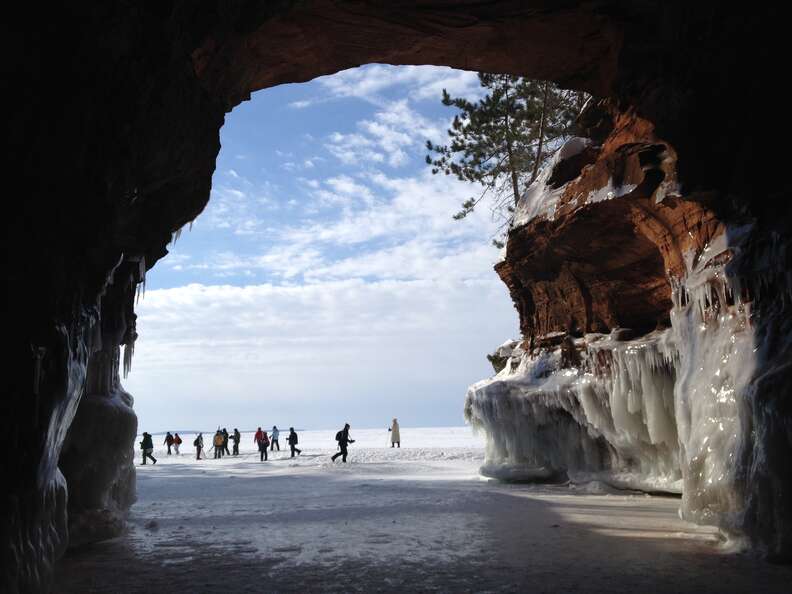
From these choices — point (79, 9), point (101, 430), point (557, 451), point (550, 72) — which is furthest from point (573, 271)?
point (79, 9)

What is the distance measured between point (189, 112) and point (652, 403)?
30.2ft

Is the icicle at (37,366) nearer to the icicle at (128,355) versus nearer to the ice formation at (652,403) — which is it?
the icicle at (128,355)

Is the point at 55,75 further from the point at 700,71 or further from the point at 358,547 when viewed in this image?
the point at 700,71

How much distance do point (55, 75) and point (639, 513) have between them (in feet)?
30.6

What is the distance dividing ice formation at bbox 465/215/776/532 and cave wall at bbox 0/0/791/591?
580mm

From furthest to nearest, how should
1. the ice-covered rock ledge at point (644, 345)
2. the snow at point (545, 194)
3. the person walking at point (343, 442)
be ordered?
the person walking at point (343, 442) < the snow at point (545, 194) < the ice-covered rock ledge at point (644, 345)

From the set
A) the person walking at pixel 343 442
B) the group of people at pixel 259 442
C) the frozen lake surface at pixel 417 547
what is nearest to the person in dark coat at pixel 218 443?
the group of people at pixel 259 442

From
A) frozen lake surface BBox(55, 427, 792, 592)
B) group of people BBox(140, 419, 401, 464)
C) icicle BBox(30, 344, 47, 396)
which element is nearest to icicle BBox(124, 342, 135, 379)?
frozen lake surface BBox(55, 427, 792, 592)

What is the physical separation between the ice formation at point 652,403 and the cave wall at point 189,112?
58 centimetres

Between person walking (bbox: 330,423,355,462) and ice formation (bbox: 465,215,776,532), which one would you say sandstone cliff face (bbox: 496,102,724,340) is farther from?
person walking (bbox: 330,423,355,462)

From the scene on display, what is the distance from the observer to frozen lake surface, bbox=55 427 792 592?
5215 millimetres

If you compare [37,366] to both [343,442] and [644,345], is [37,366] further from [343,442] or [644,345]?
[343,442]

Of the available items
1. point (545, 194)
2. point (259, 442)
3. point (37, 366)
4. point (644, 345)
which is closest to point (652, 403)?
point (644, 345)

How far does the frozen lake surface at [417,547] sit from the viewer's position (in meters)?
5.21
